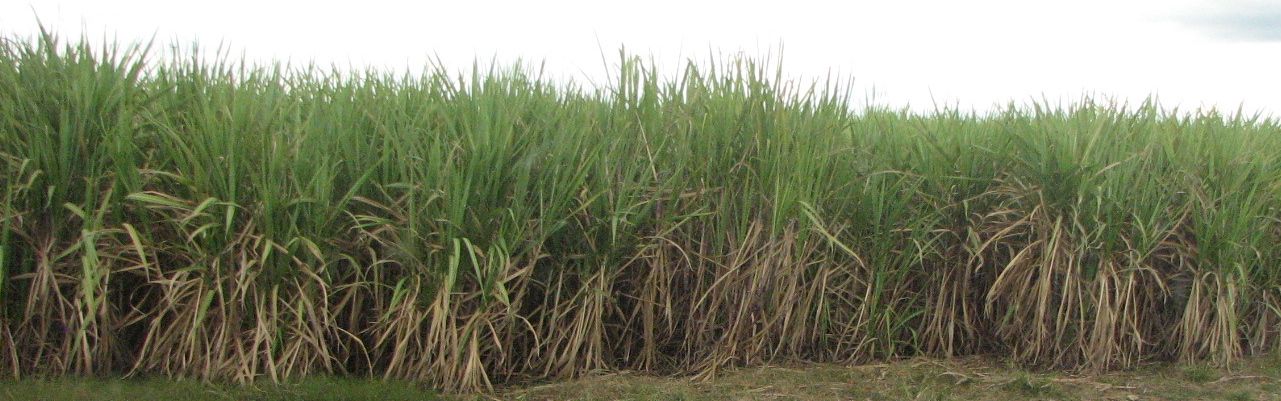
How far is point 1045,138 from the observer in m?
4.44

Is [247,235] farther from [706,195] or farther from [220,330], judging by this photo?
[706,195]

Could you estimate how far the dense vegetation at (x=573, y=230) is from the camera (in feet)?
12.4

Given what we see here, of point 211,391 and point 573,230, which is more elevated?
point 573,230

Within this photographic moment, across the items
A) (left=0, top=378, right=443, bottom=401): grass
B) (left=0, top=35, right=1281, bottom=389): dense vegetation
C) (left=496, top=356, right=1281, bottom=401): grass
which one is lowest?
(left=0, top=378, right=443, bottom=401): grass

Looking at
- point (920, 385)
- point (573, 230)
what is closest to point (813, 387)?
point (920, 385)

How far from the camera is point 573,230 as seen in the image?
4.04 meters

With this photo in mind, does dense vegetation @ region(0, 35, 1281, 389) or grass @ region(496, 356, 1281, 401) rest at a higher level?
dense vegetation @ region(0, 35, 1281, 389)

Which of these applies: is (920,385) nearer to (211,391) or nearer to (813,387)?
(813,387)

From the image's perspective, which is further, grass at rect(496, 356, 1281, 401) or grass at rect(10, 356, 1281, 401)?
grass at rect(496, 356, 1281, 401)

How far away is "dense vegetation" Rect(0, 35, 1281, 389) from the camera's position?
3.77 meters

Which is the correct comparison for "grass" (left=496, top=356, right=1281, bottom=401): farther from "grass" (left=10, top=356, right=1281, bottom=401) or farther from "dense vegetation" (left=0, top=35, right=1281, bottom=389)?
"dense vegetation" (left=0, top=35, right=1281, bottom=389)

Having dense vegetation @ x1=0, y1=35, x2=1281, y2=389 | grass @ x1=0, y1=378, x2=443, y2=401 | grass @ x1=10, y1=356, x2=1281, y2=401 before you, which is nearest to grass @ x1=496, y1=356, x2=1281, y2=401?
grass @ x1=10, y1=356, x2=1281, y2=401

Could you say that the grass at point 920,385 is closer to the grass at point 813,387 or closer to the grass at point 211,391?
the grass at point 813,387

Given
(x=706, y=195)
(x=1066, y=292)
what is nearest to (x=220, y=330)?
(x=706, y=195)
